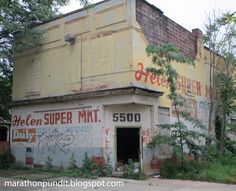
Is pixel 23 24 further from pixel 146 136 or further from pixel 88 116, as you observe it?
pixel 146 136

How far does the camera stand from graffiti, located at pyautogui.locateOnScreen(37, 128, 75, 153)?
706 inches

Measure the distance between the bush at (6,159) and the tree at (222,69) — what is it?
438 inches

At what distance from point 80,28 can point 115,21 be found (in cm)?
207

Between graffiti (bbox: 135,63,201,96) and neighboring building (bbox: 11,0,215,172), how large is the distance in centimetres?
5

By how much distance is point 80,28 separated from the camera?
18141 millimetres

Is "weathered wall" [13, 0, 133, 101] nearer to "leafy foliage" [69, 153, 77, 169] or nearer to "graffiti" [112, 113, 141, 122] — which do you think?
"graffiti" [112, 113, 141, 122]

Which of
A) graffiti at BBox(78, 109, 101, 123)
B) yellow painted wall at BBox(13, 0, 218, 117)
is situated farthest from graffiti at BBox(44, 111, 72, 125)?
yellow painted wall at BBox(13, 0, 218, 117)

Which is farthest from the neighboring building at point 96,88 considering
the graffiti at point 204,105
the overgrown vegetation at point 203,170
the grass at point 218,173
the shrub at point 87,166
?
the grass at point 218,173

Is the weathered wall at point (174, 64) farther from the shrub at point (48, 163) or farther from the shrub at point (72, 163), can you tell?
the shrub at point (48, 163)

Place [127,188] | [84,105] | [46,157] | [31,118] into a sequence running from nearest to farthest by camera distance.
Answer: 1. [127,188]
2. [84,105]
3. [46,157]
4. [31,118]

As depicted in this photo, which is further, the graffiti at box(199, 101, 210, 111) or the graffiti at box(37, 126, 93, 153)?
the graffiti at box(199, 101, 210, 111)

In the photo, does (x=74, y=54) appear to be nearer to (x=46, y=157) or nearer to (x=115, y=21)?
(x=115, y=21)

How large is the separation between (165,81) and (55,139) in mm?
5980

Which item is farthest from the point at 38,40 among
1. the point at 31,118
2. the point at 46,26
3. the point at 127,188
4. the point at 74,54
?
the point at 127,188
